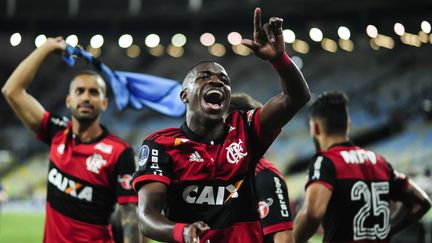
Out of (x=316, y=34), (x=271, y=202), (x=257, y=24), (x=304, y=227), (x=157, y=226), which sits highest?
(x=316, y=34)

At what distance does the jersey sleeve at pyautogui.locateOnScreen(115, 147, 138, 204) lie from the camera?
461 centimetres

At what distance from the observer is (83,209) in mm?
4645

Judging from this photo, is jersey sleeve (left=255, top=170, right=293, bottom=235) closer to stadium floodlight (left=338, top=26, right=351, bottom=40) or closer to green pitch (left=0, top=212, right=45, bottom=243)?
green pitch (left=0, top=212, right=45, bottom=243)

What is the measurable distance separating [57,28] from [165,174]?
24.5m

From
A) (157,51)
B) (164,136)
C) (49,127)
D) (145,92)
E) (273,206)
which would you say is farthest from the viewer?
(157,51)

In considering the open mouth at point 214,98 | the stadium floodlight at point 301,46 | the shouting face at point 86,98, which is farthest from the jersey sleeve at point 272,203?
the stadium floodlight at point 301,46

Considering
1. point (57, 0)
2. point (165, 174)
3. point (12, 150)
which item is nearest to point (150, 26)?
point (57, 0)

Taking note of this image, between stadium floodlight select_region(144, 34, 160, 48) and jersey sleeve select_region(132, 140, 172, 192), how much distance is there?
22683mm

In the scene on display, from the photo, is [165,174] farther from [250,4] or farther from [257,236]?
[250,4]

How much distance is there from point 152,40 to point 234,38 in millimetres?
3594

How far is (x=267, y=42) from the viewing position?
2945 mm

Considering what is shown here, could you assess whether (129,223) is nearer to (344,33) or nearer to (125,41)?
(344,33)

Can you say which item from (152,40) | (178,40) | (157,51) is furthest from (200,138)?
(157,51)

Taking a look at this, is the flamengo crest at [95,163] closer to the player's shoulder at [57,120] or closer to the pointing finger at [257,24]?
the player's shoulder at [57,120]
